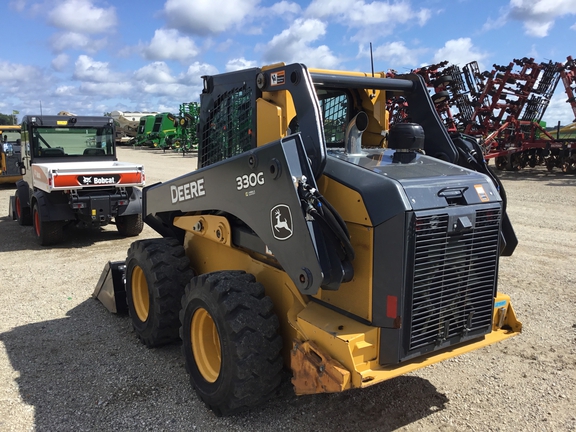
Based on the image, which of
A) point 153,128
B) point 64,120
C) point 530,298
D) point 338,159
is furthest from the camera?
point 153,128

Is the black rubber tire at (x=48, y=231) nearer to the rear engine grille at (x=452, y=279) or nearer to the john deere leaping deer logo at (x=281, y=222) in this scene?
the john deere leaping deer logo at (x=281, y=222)

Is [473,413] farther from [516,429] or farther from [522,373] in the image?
[522,373]

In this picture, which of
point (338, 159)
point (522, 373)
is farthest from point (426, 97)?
point (522, 373)

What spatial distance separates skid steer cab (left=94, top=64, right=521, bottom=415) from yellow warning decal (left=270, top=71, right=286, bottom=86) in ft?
0.05

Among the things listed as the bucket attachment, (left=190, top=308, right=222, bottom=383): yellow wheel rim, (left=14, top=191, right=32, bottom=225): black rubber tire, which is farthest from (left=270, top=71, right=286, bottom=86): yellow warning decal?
(left=14, top=191, right=32, bottom=225): black rubber tire

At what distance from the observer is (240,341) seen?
3080 mm

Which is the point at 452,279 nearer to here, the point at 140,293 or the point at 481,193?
the point at 481,193

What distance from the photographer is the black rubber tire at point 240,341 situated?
310 cm

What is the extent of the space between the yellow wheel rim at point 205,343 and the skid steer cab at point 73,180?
530 cm

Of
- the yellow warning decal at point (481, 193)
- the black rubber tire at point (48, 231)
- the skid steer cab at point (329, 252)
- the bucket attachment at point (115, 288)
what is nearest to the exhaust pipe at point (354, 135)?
the skid steer cab at point (329, 252)

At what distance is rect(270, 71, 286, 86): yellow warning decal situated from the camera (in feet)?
10.7

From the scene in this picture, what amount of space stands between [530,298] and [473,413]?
2703 millimetres

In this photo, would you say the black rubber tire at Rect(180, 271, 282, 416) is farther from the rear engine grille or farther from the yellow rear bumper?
the rear engine grille

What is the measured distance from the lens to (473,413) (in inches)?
138
